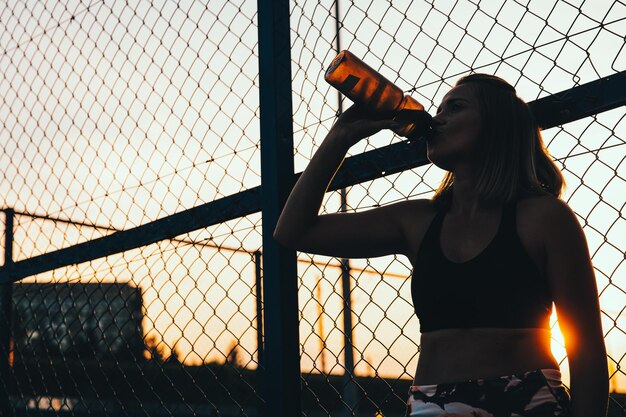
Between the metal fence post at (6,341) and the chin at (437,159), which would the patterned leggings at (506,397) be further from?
the metal fence post at (6,341)

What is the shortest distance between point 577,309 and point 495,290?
178 mm

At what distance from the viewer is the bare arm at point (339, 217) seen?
78.6 inches

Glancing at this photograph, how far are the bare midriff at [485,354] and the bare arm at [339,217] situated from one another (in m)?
0.38

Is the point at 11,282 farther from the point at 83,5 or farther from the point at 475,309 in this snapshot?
the point at 475,309

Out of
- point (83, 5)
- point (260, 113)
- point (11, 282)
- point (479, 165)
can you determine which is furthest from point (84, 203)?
point (479, 165)

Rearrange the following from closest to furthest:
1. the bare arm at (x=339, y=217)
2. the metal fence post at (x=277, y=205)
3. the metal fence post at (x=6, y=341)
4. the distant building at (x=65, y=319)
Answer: the bare arm at (x=339, y=217) → the metal fence post at (x=277, y=205) → the distant building at (x=65, y=319) → the metal fence post at (x=6, y=341)

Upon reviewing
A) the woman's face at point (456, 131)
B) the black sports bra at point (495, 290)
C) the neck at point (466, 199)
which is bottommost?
the black sports bra at point (495, 290)

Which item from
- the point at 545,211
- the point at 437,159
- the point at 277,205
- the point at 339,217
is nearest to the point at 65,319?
the point at 277,205

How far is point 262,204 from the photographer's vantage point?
225 cm

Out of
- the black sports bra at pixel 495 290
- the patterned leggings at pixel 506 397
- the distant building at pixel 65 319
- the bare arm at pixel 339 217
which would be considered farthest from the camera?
the distant building at pixel 65 319

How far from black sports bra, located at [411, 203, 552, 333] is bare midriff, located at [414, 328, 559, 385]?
0.02m

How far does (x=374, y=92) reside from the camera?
1.98m

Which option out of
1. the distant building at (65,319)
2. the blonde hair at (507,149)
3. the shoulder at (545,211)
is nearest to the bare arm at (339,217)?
the blonde hair at (507,149)

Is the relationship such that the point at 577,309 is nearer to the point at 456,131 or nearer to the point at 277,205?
the point at 456,131
